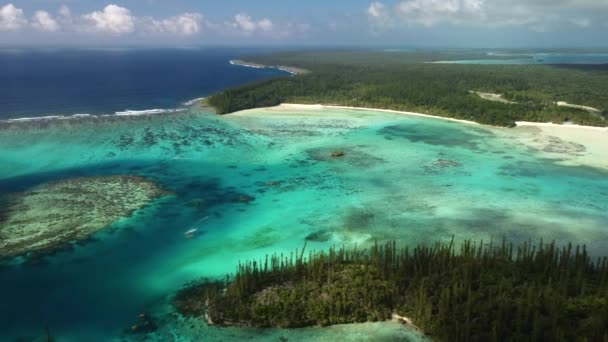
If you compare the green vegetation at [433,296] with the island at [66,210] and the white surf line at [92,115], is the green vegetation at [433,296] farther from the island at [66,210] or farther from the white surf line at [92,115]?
the white surf line at [92,115]

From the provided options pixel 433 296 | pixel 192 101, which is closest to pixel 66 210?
pixel 433 296

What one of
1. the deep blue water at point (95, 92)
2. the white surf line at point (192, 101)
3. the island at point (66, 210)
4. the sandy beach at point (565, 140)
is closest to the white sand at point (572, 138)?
the sandy beach at point (565, 140)

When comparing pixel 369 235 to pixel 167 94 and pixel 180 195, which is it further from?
pixel 167 94

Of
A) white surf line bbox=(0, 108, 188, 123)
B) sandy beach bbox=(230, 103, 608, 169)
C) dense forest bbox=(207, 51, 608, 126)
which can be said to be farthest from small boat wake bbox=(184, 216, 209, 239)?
white surf line bbox=(0, 108, 188, 123)

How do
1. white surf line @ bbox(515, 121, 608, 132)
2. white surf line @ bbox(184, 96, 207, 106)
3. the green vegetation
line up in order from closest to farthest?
the green vegetation < white surf line @ bbox(515, 121, 608, 132) < white surf line @ bbox(184, 96, 207, 106)

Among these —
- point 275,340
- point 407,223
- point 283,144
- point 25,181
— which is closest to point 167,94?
point 283,144

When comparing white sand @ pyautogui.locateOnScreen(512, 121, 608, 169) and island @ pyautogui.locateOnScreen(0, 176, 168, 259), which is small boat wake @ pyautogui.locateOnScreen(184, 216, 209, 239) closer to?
island @ pyautogui.locateOnScreen(0, 176, 168, 259)
